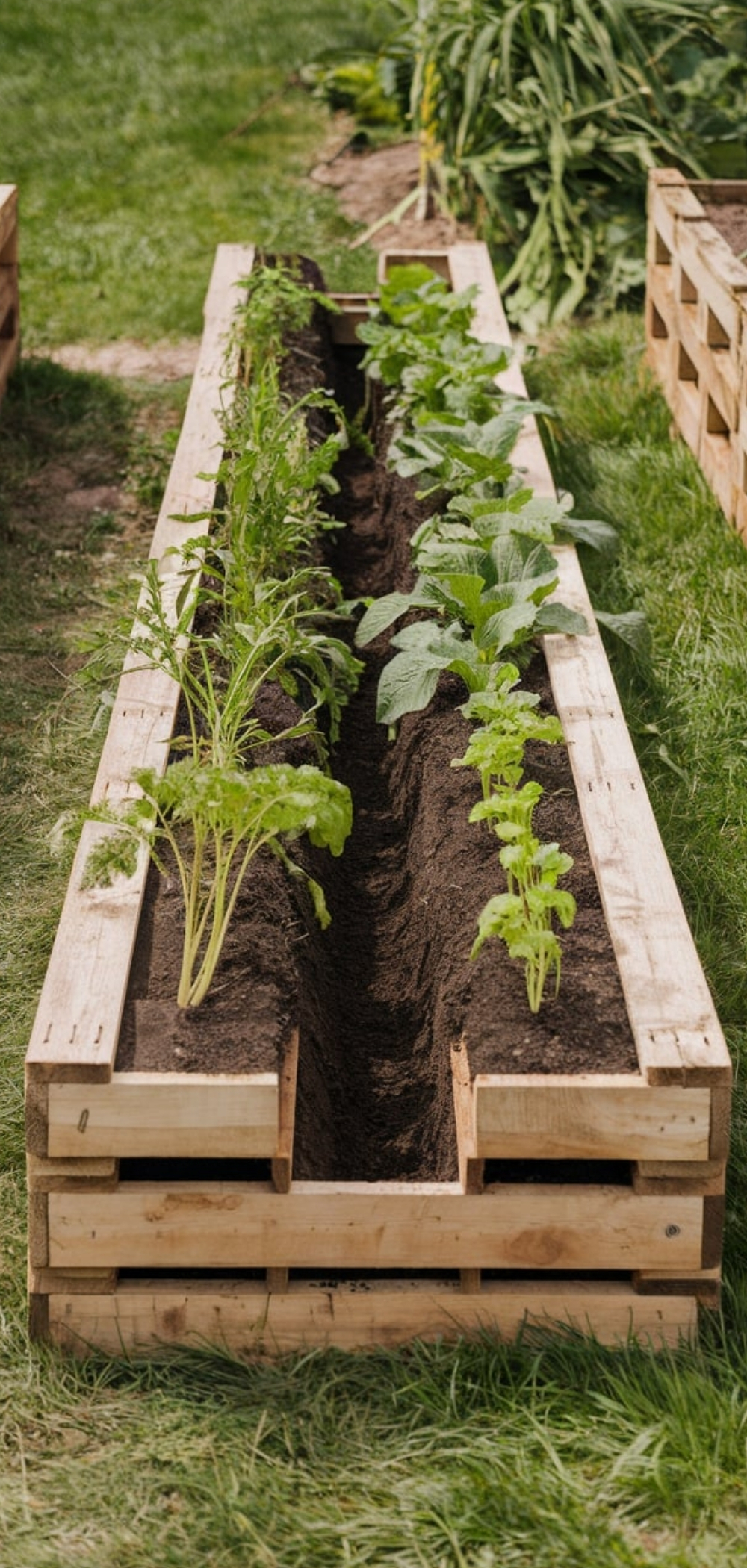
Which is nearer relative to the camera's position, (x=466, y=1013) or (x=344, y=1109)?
(x=466, y=1013)

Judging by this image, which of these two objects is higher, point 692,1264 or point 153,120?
point 153,120

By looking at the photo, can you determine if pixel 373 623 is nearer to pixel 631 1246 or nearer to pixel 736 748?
pixel 736 748

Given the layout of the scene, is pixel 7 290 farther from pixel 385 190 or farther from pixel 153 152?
pixel 153 152

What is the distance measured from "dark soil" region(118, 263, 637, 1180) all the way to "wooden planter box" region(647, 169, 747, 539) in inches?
62.3

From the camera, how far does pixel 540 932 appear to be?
2.88 metres

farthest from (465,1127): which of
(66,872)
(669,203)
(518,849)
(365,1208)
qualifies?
(669,203)

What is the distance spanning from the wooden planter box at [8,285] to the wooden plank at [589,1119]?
444 centimetres

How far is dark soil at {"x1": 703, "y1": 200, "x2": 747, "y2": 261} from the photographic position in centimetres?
611

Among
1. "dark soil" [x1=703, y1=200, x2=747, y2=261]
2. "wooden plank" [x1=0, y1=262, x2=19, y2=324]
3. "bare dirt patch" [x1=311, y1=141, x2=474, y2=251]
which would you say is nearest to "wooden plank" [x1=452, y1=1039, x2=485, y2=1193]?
"dark soil" [x1=703, y1=200, x2=747, y2=261]

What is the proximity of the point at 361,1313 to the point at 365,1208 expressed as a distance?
185 millimetres

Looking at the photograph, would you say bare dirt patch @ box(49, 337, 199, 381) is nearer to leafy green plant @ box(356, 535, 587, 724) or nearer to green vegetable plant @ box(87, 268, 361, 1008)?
green vegetable plant @ box(87, 268, 361, 1008)

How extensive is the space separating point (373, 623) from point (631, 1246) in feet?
5.70

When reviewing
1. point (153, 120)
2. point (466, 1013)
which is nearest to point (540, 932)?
point (466, 1013)

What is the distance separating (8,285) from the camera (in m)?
6.59
